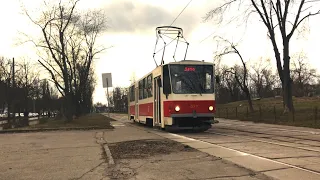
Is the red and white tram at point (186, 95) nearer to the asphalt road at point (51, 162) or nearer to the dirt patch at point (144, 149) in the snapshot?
the dirt patch at point (144, 149)

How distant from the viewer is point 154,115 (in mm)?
19766

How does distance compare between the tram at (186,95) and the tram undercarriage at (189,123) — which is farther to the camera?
the tram undercarriage at (189,123)

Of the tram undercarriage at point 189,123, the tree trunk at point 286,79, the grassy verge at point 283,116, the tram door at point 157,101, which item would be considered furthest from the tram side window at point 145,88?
the tree trunk at point 286,79

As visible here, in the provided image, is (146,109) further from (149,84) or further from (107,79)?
(107,79)

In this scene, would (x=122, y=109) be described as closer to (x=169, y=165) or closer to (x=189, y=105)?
(x=189, y=105)

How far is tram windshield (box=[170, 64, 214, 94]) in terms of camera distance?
17.4m

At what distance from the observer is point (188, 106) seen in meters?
17.1

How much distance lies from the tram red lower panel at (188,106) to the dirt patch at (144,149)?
424 cm

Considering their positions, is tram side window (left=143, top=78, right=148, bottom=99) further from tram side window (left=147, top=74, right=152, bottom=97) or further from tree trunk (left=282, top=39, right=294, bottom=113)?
tree trunk (left=282, top=39, right=294, bottom=113)

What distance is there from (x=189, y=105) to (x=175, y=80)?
1.39 m

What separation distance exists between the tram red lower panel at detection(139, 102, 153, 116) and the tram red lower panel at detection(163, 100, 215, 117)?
3403 mm

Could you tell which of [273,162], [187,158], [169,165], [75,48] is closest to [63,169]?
[169,165]

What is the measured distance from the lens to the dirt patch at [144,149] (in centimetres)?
1021

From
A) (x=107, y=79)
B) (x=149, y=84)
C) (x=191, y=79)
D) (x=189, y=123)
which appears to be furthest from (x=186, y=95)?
(x=107, y=79)
